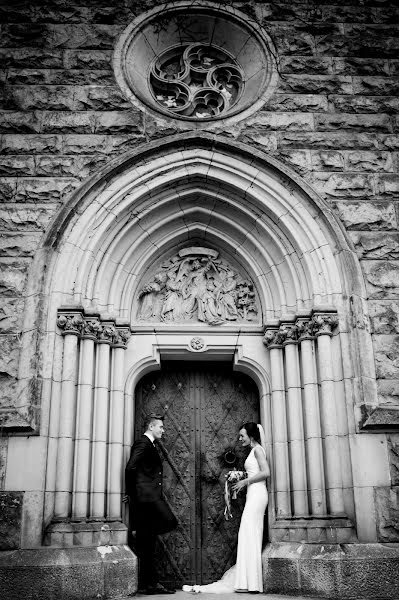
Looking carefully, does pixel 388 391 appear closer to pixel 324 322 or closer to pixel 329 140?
pixel 324 322

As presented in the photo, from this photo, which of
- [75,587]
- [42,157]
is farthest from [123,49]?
[75,587]

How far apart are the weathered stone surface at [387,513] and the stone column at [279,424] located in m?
1.00

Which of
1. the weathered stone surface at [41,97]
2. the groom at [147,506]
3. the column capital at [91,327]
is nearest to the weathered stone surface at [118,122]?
the weathered stone surface at [41,97]

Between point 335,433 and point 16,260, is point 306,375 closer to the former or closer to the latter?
point 335,433

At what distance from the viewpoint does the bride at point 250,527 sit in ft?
23.1

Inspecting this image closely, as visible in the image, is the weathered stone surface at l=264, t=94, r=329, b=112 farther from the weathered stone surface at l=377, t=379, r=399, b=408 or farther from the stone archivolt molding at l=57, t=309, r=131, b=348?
the weathered stone surface at l=377, t=379, r=399, b=408

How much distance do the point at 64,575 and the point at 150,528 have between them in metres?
1.09

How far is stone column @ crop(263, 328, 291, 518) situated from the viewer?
24.5ft

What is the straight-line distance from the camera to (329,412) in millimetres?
7352

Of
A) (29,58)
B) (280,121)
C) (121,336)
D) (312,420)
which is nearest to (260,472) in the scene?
(312,420)

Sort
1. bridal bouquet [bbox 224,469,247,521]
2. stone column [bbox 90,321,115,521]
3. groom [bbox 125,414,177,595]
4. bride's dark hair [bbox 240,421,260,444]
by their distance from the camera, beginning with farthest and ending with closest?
bridal bouquet [bbox 224,469,247,521], bride's dark hair [bbox 240,421,260,444], stone column [bbox 90,321,115,521], groom [bbox 125,414,177,595]

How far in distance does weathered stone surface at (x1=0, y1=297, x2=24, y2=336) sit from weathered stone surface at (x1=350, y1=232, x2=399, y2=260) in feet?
12.6

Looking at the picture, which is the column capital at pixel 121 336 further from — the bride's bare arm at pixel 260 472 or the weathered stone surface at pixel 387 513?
the weathered stone surface at pixel 387 513

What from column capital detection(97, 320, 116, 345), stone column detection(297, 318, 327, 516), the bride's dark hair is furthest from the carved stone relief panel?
A: the bride's dark hair
